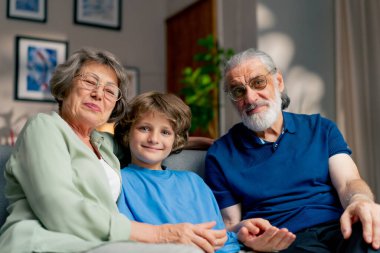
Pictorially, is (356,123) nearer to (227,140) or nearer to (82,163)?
(227,140)

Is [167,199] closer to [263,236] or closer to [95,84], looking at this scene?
[263,236]

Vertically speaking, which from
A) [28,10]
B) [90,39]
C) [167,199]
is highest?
[28,10]

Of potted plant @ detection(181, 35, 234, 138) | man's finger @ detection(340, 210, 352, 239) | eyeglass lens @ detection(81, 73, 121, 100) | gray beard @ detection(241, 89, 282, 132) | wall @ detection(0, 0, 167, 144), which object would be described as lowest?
man's finger @ detection(340, 210, 352, 239)

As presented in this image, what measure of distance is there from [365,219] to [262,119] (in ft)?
2.14

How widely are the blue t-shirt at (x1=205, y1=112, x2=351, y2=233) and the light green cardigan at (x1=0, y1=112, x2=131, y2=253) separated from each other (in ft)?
2.07

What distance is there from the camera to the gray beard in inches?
82.2

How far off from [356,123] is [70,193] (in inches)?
113

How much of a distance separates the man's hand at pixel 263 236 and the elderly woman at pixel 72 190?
0.72 ft

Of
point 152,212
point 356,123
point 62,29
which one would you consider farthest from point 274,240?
point 62,29

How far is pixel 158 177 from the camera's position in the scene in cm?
186

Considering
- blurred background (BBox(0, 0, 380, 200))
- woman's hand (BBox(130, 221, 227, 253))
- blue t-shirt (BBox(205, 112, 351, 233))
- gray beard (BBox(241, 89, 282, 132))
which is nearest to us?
woman's hand (BBox(130, 221, 227, 253))

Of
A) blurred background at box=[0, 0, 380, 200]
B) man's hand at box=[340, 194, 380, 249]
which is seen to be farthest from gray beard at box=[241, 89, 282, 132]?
blurred background at box=[0, 0, 380, 200]

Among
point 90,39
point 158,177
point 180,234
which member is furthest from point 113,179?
point 90,39

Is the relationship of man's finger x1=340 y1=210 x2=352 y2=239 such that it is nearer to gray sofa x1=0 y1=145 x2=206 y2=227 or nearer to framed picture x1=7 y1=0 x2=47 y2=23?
gray sofa x1=0 y1=145 x2=206 y2=227
